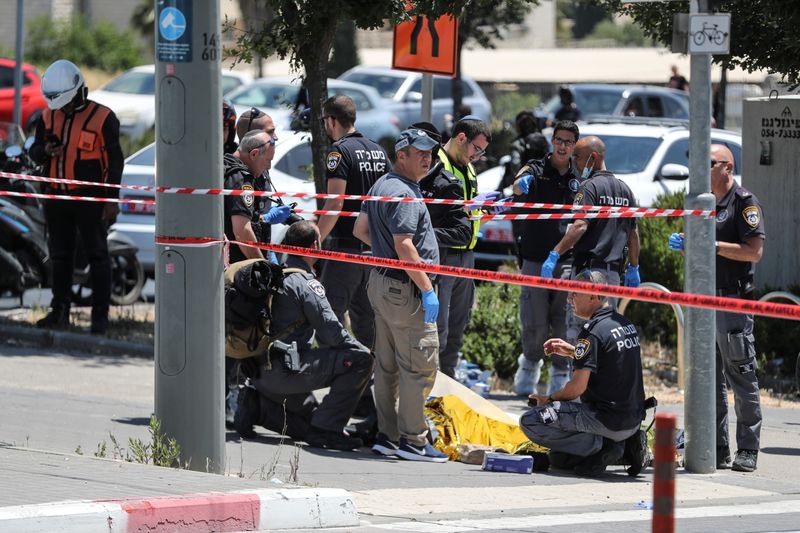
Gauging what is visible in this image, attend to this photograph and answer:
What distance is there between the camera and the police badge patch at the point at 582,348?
816 centimetres

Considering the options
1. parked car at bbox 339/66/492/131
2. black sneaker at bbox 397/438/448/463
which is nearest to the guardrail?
black sneaker at bbox 397/438/448/463

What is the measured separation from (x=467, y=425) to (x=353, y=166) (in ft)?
6.29

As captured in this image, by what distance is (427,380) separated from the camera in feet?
28.2

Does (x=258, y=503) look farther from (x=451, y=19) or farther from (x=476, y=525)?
(x=451, y=19)

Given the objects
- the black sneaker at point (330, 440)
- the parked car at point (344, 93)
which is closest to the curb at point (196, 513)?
the black sneaker at point (330, 440)

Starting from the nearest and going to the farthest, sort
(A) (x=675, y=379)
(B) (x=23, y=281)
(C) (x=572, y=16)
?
(A) (x=675, y=379), (B) (x=23, y=281), (C) (x=572, y=16)

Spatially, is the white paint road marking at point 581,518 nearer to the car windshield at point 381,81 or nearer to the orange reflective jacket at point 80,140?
the orange reflective jacket at point 80,140

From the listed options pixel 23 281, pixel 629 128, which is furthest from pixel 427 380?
pixel 629 128

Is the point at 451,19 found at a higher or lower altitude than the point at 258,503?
higher

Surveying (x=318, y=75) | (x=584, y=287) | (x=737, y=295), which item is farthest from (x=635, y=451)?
(x=318, y=75)

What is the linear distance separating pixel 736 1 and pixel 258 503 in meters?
6.31

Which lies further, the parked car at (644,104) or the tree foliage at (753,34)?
the parked car at (644,104)

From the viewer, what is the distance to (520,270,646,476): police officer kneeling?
8211 millimetres

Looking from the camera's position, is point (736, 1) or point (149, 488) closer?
point (149, 488)
